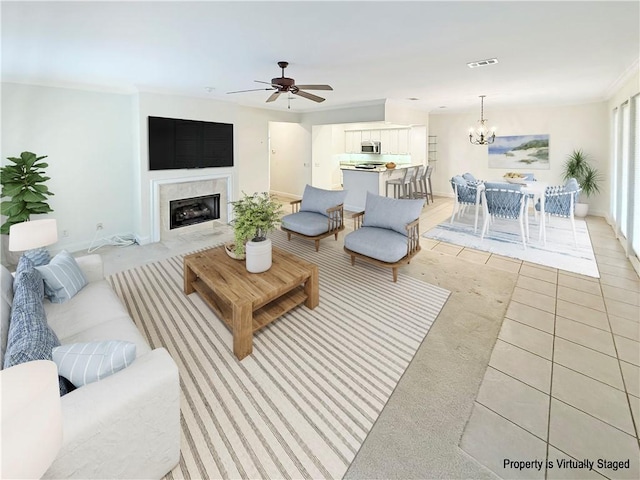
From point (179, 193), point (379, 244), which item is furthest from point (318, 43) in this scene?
point (179, 193)

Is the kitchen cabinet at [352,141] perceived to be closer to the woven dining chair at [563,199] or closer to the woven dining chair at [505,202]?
the woven dining chair at [505,202]

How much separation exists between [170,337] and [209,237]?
10.4ft

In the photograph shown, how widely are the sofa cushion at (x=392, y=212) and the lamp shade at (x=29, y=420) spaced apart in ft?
11.5

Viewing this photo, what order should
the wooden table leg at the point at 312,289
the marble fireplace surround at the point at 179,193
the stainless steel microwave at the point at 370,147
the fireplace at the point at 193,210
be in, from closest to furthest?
the wooden table leg at the point at 312,289 → the marble fireplace surround at the point at 179,193 → the fireplace at the point at 193,210 → the stainless steel microwave at the point at 370,147

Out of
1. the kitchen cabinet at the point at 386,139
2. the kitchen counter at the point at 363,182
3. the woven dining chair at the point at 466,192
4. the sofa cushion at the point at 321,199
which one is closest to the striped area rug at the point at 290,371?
the sofa cushion at the point at 321,199

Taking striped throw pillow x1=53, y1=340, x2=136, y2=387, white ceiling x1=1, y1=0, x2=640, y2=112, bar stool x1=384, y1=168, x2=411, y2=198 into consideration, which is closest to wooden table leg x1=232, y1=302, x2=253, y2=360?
striped throw pillow x1=53, y1=340, x2=136, y2=387

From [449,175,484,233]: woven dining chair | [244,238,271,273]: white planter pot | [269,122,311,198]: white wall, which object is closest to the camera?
[244,238,271,273]: white planter pot

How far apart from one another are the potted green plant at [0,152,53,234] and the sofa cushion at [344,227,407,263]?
12.9 feet

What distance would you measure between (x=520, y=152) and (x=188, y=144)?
770 centimetres

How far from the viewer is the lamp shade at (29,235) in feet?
7.18

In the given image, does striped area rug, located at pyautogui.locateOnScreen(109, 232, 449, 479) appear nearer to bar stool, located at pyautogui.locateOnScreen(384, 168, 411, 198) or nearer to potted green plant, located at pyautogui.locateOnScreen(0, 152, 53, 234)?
potted green plant, located at pyautogui.locateOnScreen(0, 152, 53, 234)

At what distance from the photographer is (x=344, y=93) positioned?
212 inches

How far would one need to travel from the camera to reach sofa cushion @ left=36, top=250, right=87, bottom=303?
227 centimetres

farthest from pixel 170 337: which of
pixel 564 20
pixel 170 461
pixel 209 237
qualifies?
pixel 564 20
